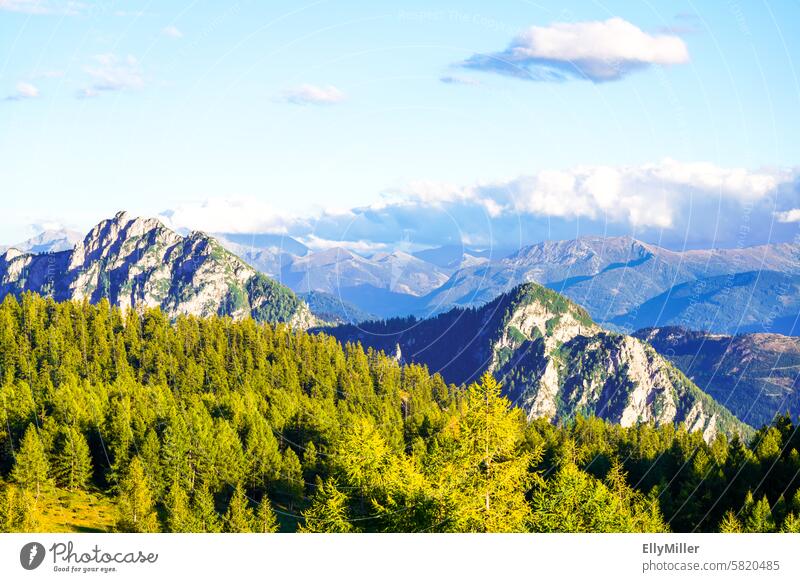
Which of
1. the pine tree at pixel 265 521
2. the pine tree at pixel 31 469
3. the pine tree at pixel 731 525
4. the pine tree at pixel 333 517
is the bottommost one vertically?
the pine tree at pixel 265 521

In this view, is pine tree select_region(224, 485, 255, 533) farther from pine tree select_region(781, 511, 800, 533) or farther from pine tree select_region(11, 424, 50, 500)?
pine tree select_region(781, 511, 800, 533)

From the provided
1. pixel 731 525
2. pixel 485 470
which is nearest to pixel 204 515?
pixel 731 525

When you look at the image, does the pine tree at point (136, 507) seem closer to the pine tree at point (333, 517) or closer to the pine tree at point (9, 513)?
the pine tree at point (9, 513)

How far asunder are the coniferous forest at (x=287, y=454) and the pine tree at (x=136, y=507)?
0.79ft

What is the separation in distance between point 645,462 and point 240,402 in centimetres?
6583

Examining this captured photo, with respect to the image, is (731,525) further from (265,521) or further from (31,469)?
(31,469)

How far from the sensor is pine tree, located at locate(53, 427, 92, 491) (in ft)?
339

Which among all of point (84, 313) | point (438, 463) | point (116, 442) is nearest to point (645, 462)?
point (116, 442)

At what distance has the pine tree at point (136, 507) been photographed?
87.3 meters

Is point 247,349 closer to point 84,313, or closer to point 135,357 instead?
point 135,357

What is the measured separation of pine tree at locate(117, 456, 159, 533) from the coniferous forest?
24 cm

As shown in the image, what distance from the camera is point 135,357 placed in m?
176

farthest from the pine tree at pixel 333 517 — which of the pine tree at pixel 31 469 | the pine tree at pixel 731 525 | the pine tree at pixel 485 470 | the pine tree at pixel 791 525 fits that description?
the pine tree at pixel 31 469

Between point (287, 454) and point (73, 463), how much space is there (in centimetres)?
2816
